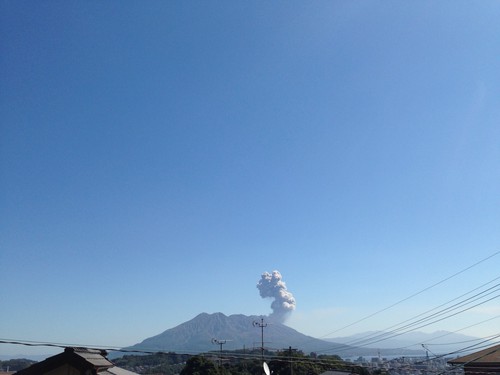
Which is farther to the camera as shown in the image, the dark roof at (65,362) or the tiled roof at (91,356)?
the tiled roof at (91,356)

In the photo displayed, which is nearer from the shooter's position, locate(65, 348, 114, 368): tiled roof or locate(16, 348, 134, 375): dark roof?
locate(16, 348, 134, 375): dark roof

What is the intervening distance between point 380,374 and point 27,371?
84370 mm

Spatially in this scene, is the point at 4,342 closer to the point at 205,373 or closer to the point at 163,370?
the point at 205,373

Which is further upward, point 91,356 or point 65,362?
point 91,356

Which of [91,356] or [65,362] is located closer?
[65,362]

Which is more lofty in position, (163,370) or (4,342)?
(4,342)

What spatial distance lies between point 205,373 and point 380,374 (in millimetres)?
37800

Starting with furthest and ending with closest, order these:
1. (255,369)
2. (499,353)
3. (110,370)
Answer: (255,369) < (499,353) < (110,370)

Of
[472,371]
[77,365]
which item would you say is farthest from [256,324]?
[77,365]

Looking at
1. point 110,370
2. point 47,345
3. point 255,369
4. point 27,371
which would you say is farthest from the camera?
point 255,369

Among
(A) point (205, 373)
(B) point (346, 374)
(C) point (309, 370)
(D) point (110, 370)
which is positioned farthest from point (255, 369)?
(D) point (110, 370)

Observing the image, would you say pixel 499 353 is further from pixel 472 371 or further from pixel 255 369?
pixel 255 369

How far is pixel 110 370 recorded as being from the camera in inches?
778

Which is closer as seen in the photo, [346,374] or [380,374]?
[346,374]
